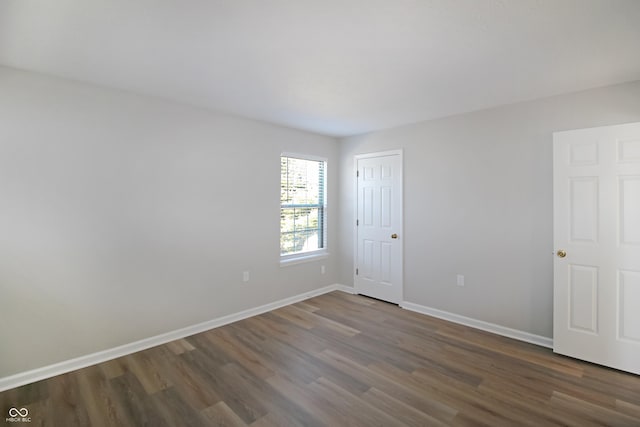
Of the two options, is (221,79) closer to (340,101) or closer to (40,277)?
(340,101)

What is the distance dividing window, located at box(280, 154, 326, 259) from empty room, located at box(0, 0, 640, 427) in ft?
0.85

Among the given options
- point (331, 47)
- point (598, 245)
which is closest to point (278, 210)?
point (331, 47)

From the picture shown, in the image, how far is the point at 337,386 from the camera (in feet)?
7.66

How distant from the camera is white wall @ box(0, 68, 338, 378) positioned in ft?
7.79

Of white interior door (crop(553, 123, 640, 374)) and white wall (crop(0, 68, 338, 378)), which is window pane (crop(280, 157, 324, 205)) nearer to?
white wall (crop(0, 68, 338, 378))

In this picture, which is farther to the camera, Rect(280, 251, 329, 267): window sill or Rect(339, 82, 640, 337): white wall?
Rect(280, 251, 329, 267): window sill

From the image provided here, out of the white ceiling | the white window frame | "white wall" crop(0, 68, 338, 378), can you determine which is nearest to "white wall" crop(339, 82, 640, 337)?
the white ceiling

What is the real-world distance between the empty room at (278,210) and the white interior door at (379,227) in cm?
15

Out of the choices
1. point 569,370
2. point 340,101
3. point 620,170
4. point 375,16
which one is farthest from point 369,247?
point 375,16

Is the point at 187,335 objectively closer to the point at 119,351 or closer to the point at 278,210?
the point at 119,351

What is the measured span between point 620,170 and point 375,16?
97.8 inches

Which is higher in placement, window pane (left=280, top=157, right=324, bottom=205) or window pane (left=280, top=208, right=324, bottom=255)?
window pane (left=280, top=157, right=324, bottom=205)

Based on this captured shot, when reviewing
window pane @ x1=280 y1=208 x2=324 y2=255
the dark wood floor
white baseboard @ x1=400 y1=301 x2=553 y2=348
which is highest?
window pane @ x1=280 y1=208 x2=324 y2=255

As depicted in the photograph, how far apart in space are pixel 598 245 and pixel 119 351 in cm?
441
